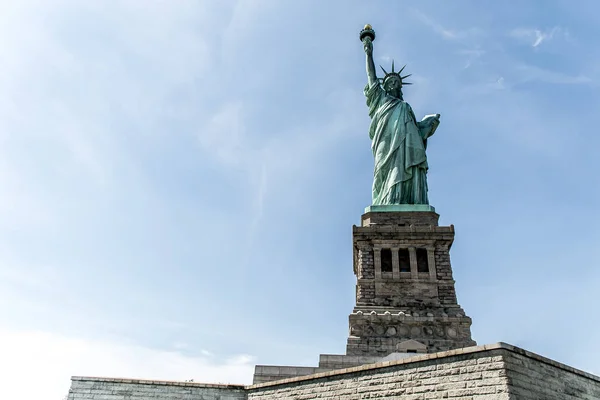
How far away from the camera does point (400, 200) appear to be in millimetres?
29625

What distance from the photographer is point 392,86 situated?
1359 inches

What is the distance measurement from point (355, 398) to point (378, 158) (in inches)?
883

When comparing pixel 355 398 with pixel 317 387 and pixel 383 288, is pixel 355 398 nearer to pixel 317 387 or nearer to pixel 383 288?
pixel 317 387

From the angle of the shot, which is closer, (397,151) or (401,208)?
(401,208)

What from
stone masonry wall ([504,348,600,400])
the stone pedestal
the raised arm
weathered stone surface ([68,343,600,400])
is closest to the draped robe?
the raised arm

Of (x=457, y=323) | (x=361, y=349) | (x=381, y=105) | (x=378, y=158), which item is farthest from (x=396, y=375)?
(x=381, y=105)

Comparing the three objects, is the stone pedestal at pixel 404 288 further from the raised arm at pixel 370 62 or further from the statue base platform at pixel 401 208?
the raised arm at pixel 370 62

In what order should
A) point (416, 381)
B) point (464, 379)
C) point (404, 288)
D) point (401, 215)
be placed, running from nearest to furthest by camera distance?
point (464, 379), point (416, 381), point (404, 288), point (401, 215)

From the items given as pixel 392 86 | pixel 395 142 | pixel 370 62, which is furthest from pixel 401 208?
pixel 370 62

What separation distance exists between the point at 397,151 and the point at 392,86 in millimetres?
5739

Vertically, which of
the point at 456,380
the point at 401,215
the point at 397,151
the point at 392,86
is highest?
the point at 392,86

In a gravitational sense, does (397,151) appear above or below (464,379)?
above

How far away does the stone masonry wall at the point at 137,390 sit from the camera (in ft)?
48.7

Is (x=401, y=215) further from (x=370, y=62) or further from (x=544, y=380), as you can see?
(x=544, y=380)
